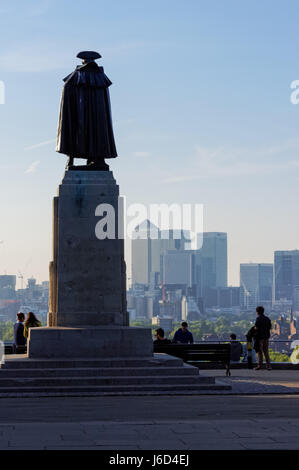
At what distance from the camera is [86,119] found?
2275cm

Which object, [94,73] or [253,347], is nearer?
[94,73]

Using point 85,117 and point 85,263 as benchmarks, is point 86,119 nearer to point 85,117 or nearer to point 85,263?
point 85,117

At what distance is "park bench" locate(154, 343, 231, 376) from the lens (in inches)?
934

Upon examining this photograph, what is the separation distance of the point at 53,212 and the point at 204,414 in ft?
28.3

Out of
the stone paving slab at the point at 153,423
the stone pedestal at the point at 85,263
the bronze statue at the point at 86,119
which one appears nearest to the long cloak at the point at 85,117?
the bronze statue at the point at 86,119

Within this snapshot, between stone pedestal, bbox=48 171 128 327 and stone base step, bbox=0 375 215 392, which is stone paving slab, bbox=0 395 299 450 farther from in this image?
→ stone pedestal, bbox=48 171 128 327

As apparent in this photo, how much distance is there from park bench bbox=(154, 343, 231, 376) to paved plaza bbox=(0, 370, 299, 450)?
2.87 meters

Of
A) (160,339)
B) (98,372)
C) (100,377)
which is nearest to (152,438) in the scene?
(100,377)

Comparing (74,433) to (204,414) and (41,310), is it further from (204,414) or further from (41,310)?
(41,310)

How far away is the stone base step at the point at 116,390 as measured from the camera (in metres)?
18.8

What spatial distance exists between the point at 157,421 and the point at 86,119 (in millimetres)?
10439
